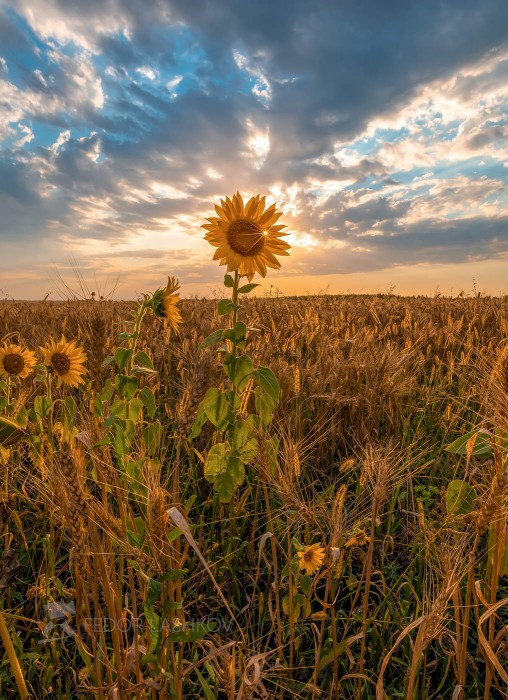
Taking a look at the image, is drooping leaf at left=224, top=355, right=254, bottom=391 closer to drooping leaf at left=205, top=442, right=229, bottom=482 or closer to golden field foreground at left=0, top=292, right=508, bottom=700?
golden field foreground at left=0, top=292, right=508, bottom=700

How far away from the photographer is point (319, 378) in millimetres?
3314

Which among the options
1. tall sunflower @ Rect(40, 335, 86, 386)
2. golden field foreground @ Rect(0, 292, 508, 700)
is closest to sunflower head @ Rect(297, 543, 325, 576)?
golden field foreground @ Rect(0, 292, 508, 700)

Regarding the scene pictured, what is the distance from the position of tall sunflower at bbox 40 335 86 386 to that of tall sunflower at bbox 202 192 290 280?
3.76 ft

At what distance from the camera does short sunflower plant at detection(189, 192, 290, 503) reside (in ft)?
5.57

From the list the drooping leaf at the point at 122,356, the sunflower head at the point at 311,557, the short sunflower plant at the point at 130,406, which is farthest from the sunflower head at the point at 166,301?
the sunflower head at the point at 311,557

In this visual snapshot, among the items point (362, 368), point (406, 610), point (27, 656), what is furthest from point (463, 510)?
point (362, 368)

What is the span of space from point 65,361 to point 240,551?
138cm

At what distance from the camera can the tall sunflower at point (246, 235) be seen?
187 cm

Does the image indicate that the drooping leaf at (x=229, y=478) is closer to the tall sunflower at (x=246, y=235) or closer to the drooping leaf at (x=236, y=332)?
the drooping leaf at (x=236, y=332)

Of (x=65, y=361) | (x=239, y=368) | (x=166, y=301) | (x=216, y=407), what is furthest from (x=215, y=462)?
(x=65, y=361)

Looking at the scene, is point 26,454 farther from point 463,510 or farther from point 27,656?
point 463,510

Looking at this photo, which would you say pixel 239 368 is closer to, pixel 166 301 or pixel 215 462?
pixel 215 462

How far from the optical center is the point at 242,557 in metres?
2.08

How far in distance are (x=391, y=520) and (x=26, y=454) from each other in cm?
205
